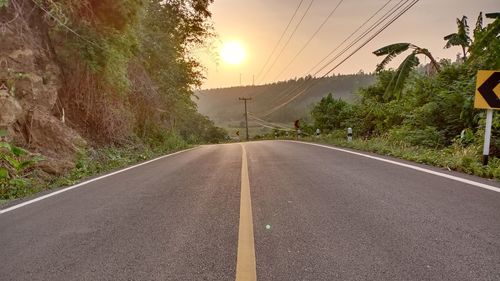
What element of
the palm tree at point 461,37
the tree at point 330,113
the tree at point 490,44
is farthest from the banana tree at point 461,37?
the tree at point 330,113

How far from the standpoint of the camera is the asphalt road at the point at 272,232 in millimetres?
2684

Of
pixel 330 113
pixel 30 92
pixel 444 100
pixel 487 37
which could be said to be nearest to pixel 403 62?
pixel 444 100

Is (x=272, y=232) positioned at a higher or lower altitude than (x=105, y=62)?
lower

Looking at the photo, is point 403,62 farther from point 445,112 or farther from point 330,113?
point 330,113

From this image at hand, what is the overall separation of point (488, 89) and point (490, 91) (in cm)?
5

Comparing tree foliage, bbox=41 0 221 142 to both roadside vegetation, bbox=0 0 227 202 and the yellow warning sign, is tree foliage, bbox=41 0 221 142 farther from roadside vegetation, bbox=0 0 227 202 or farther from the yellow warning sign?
the yellow warning sign

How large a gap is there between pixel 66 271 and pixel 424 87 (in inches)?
604

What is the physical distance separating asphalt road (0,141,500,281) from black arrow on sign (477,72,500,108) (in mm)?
1767

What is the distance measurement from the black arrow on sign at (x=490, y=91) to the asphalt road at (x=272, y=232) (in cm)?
177

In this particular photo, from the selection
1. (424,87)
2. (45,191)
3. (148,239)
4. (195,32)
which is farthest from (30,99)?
(195,32)

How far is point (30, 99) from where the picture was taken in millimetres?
9656

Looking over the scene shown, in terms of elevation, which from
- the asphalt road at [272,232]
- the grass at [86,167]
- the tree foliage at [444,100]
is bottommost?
the grass at [86,167]

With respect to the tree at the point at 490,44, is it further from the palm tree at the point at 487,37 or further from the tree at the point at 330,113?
the tree at the point at 330,113

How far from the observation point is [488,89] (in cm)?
661
